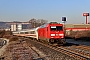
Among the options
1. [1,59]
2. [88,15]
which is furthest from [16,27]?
[1,59]

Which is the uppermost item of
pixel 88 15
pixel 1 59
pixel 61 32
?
pixel 88 15

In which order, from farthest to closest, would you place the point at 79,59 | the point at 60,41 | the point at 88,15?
the point at 88,15 < the point at 60,41 < the point at 79,59

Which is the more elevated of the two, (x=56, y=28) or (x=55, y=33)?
(x=56, y=28)

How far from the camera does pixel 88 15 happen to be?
382 feet

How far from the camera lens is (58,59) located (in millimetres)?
15336

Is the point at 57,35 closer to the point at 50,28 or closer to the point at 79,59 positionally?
the point at 50,28

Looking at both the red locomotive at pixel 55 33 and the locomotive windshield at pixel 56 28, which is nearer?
the red locomotive at pixel 55 33

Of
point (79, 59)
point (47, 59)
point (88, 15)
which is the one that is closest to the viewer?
point (79, 59)

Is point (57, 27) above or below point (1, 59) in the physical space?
above

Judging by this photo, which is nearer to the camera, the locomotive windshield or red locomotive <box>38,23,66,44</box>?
red locomotive <box>38,23,66,44</box>

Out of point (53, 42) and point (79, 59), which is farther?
point (53, 42)

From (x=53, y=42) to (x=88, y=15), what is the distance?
300ft

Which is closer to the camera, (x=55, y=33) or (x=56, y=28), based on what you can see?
(x=55, y=33)

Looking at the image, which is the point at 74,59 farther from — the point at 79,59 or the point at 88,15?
the point at 88,15
